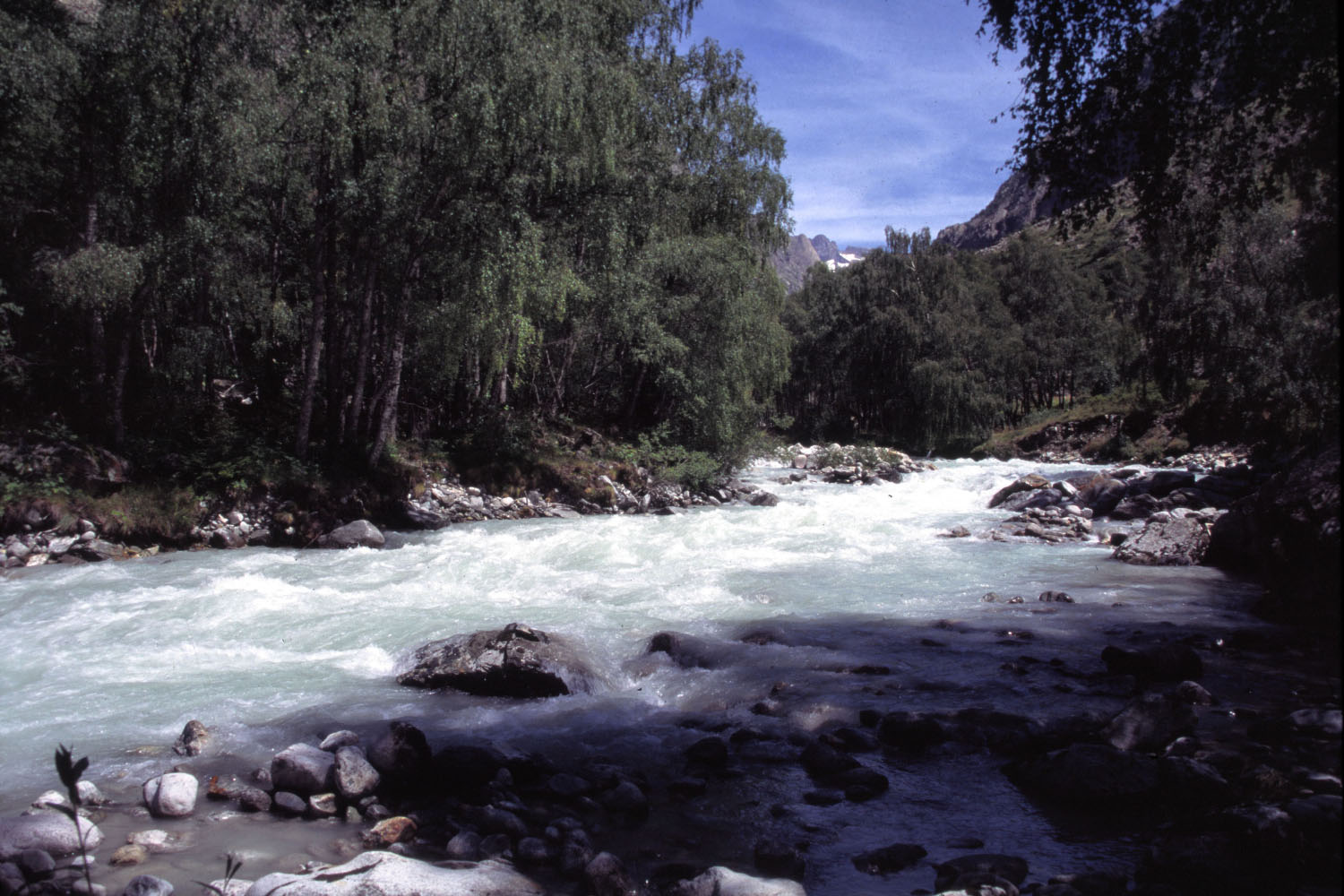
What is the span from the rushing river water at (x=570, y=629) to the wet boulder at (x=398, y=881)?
1.68 meters

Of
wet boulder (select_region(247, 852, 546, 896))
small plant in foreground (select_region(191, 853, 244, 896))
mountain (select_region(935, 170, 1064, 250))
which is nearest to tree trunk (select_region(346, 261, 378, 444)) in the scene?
small plant in foreground (select_region(191, 853, 244, 896))

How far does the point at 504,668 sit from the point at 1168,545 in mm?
12272

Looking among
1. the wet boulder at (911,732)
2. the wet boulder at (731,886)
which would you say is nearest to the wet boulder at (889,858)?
the wet boulder at (731,886)

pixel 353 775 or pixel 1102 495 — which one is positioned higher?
pixel 1102 495

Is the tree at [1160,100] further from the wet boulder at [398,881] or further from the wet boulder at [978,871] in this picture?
the wet boulder at [398,881]

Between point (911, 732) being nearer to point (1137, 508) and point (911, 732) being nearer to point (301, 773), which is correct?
point (301, 773)

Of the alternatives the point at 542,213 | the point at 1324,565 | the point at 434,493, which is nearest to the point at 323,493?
the point at 434,493

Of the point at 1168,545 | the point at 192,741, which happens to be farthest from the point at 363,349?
the point at 1168,545

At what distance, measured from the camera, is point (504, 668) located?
7188 millimetres

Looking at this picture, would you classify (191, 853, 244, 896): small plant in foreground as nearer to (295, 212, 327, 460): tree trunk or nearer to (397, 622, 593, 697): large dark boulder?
(397, 622, 593, 697): large dark boulder

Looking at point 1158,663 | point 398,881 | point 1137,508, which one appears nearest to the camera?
point 398,881

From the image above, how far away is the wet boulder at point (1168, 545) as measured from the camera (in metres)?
13.4

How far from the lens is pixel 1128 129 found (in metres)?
6.76

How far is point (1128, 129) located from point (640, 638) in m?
7.02
